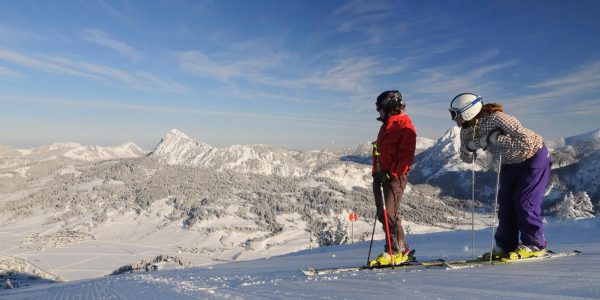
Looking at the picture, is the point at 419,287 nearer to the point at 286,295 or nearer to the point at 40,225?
the point at 286,295

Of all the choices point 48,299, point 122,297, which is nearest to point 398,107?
point 122,297

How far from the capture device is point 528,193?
518 cm

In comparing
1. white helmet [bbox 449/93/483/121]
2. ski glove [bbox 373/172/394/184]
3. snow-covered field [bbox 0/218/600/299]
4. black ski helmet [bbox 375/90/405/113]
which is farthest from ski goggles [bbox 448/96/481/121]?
snow-covered field [bbox 0/218/600/299]

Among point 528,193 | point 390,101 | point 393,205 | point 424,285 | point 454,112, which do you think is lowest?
point 424,285

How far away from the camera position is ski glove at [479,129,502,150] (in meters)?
5.18

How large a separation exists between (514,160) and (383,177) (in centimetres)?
179

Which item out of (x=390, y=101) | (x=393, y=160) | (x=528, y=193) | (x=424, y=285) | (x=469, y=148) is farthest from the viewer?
(x=390, y=101)

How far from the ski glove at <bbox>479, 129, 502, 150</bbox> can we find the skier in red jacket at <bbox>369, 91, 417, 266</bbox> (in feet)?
3.02

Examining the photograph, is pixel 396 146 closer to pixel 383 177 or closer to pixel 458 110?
pixel 383 177

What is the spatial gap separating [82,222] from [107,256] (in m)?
70.5

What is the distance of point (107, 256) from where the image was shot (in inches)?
5482

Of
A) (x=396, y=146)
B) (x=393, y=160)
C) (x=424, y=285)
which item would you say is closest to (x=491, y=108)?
(x=396, y=146)

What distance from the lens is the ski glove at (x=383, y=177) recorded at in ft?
18.6

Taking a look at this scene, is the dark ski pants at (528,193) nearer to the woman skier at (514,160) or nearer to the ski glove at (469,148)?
the woman skier at (514,160)
